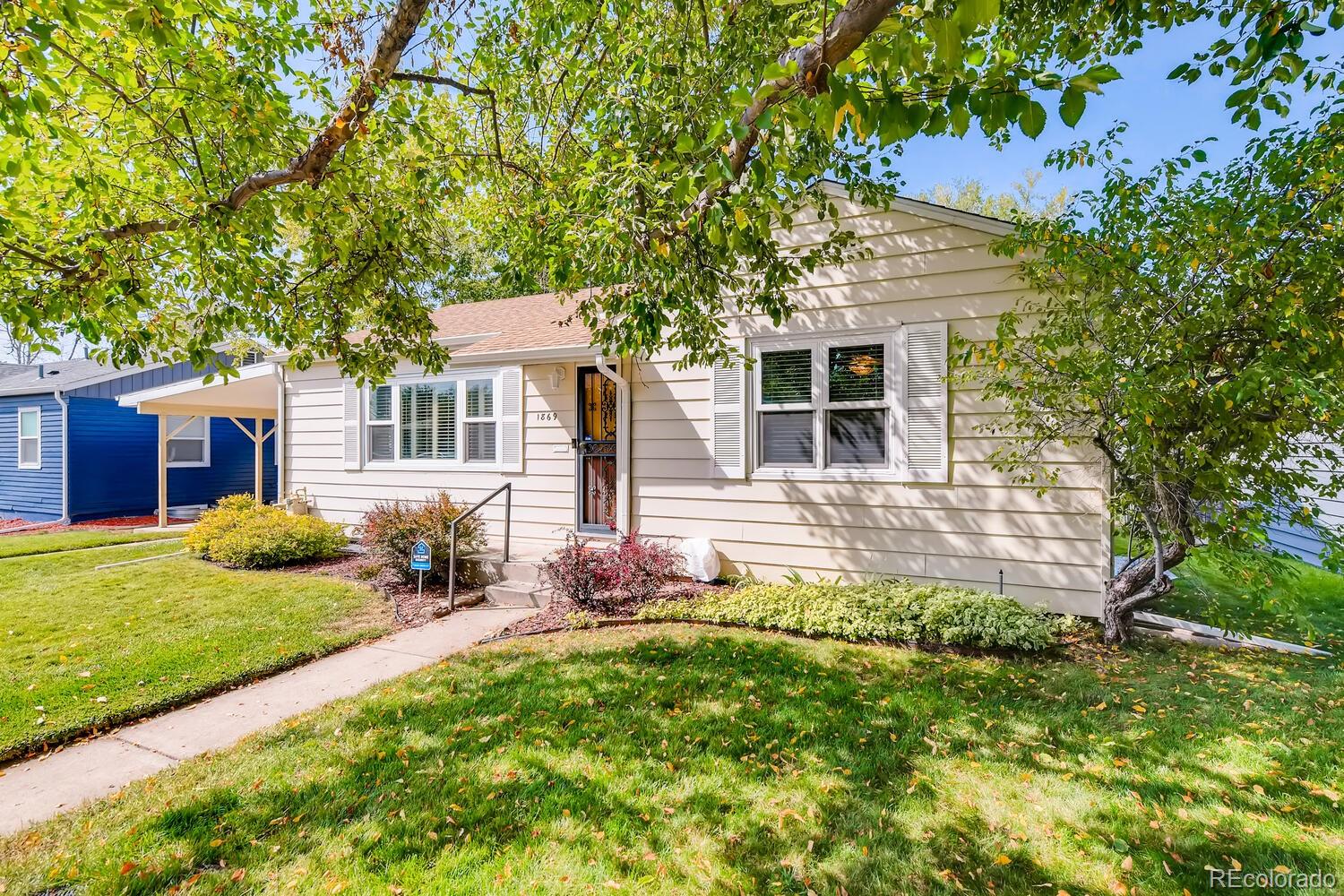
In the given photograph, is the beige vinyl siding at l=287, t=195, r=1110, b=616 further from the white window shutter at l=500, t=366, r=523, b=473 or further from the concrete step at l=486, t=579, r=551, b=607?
→ the concrete step at l=486, t=579, r=551, b=607

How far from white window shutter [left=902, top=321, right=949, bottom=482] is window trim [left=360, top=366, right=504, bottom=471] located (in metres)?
5.34

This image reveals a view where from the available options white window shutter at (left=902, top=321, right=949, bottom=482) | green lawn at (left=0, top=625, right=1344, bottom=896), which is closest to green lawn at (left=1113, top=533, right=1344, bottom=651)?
green lawn at (left=0, top=625, right=1344, bottom=896)

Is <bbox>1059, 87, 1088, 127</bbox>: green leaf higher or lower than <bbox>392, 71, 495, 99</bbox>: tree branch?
lower

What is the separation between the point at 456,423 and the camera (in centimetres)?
899

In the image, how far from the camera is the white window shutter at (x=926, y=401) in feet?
19.1

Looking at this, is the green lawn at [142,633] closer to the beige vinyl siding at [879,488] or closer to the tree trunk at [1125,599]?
the beige vinyl siding at [879,488]

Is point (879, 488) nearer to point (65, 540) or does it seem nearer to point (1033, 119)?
point (1033, 119)

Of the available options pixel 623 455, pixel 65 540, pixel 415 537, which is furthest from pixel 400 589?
pixel 65 540

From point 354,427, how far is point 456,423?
85.4 inches

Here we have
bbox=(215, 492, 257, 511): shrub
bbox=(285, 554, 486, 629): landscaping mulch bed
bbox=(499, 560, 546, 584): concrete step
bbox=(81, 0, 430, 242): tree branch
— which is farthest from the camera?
bbox=(215, 492, 257, 511): shrub

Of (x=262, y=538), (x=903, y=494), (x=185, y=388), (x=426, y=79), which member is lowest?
(x=262, y=538)

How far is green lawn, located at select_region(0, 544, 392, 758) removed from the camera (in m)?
4.09

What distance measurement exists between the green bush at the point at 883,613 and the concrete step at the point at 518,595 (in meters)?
1.26

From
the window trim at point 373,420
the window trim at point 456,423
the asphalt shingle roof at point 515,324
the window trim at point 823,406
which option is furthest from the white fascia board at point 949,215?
the window trim at point 373,420
